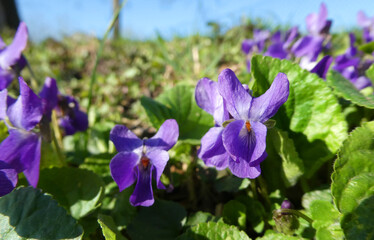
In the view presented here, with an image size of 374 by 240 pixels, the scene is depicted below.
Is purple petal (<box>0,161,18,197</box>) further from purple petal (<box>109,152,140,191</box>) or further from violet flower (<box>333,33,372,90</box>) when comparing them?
violet flower (<box>333,33,372,90</box>)

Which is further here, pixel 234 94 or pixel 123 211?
pixel 123 211

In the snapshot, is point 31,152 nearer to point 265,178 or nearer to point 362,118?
point 265,178

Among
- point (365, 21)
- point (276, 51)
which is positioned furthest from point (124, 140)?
point (365, 21)

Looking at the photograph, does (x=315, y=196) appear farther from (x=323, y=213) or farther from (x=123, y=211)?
(x=123, y=211)

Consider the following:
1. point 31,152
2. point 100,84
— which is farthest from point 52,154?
point 100,84

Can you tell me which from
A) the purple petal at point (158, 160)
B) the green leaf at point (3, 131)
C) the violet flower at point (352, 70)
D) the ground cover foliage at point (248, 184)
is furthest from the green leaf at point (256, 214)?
the green leaf at point (3, 131)

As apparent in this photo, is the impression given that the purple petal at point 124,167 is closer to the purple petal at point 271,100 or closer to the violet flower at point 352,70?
the purple petal at point 271,100

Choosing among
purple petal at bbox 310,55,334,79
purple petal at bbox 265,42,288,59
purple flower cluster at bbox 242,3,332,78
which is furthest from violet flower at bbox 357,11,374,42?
purple petal at bbox 310,55,334,79

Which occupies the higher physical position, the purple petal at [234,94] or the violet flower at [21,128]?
the purple petal at [234,94]
